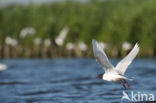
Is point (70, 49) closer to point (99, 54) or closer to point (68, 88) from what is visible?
point (68, 88)

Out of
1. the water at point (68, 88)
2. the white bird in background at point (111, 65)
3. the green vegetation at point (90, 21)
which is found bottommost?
the white bird in background at point (111, 65)

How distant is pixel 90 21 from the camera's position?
56562mm

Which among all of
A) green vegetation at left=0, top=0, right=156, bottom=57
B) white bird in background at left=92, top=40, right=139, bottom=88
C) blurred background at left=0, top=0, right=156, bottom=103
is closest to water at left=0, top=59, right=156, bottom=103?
blurred background at left=0, top=0, right=156, bottom=103

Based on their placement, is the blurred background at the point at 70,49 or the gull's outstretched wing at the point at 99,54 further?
the blurred background at the point at 70,49

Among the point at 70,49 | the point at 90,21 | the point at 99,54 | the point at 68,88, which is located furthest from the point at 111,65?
the point at 90,21

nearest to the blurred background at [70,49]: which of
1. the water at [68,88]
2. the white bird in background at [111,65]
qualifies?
the water at [68,88]

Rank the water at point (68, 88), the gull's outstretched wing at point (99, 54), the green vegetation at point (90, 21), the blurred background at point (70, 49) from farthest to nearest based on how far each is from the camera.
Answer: the green vegetation at point (90, 21) < the blurred background at point (70, 49) < the water at point (68, 88) < the gull's outstretched wing at point (99, 54)

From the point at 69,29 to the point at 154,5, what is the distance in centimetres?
1335

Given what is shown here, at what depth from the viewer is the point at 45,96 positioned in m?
19.9

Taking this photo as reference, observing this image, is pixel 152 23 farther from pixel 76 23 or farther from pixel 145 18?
pixel 76 23

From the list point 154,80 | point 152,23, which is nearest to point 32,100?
point 154,80

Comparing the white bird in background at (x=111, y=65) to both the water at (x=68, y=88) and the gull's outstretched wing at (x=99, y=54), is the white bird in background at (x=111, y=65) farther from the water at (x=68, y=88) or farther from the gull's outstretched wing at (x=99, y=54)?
the water at (x=68, y=88)

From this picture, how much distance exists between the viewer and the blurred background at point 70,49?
71.1 feet

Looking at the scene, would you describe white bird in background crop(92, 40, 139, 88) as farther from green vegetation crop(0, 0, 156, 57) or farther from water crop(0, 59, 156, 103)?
green vegetation crop(0, 0, 156, 57)
